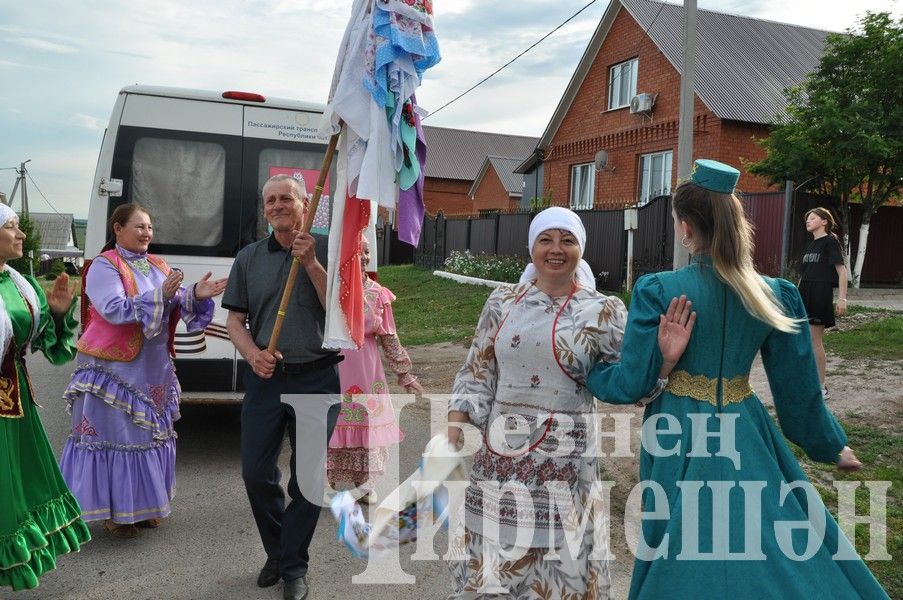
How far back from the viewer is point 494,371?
3.41m

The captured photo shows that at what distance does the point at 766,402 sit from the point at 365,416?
14.6 ft

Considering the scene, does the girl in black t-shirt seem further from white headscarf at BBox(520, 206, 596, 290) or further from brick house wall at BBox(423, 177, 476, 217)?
brick house wall at BBox(423, 177, 476, 217)

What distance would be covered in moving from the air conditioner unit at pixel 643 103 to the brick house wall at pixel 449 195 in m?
29.3

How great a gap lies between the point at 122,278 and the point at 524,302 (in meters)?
2.82

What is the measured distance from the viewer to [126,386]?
4969mm

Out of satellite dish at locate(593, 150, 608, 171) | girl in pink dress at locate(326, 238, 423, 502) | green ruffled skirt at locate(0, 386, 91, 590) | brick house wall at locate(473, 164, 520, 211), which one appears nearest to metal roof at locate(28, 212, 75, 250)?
brick house wall at locate(473, 164, 520, 211)

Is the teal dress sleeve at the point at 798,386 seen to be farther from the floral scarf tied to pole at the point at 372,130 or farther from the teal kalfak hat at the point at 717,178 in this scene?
the floral scarf tied to pole at the point at 372,130

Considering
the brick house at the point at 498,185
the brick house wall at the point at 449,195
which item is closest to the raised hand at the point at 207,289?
the brick house at the point at 498,185

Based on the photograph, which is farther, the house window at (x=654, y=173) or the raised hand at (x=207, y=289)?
the house window at (x=654, y=173)

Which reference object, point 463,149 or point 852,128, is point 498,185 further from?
point 852,128

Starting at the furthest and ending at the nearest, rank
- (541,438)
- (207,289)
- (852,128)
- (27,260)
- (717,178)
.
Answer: (852,128) < (27,260) < (207,289) < (541,438) < (717,178)

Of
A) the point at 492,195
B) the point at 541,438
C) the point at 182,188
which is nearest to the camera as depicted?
the point at 541,438

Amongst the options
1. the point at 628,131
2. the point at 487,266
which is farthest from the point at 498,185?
the point at 487,266

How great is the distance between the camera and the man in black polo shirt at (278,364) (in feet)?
→ 13.6
